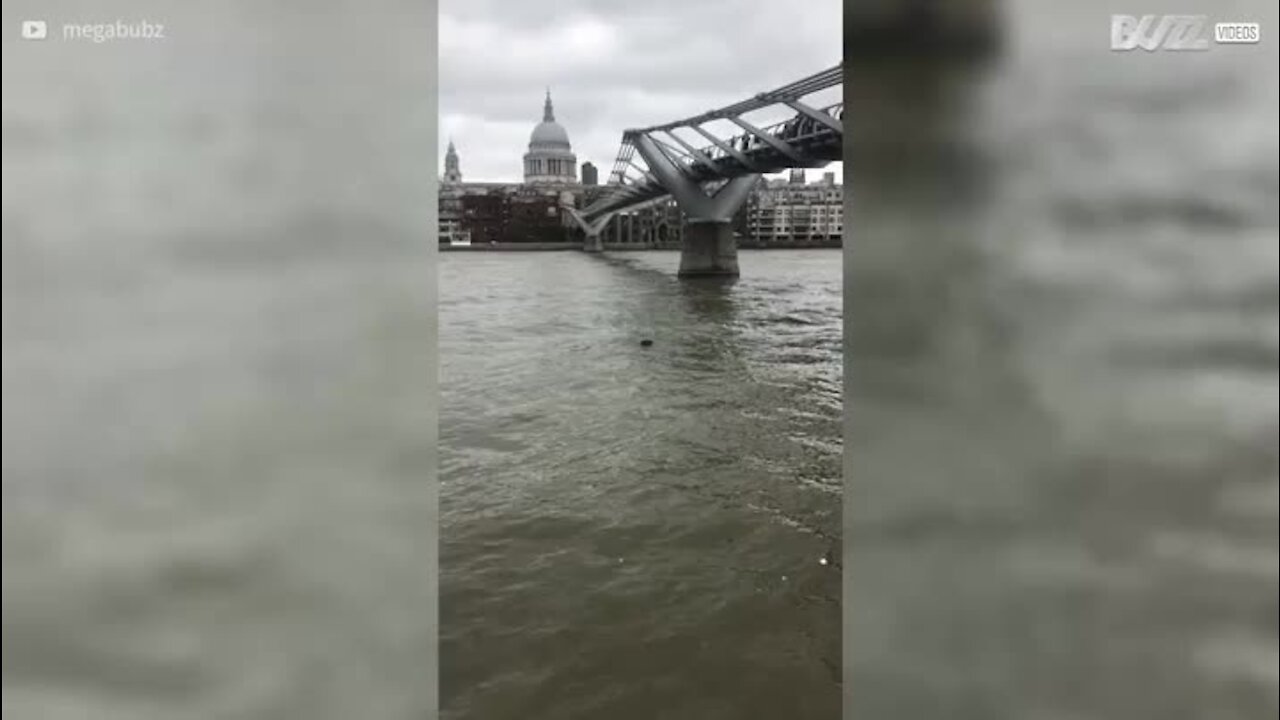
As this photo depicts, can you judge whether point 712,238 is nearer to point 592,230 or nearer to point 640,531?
point 592,230

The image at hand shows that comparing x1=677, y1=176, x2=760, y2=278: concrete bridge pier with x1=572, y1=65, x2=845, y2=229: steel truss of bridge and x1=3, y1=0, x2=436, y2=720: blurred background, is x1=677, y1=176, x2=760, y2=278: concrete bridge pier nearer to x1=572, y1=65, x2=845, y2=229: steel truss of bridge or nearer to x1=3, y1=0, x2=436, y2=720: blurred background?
x1=572, y1=65, x2=845, y2=229: steel truss of bridge

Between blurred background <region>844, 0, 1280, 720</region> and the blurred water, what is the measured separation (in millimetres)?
518

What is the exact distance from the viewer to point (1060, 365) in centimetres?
72

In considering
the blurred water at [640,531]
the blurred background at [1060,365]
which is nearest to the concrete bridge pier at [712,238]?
the blurred water at [640,531]

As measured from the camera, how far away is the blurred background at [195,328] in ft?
2.34

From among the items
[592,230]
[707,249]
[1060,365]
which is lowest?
[1060,365]

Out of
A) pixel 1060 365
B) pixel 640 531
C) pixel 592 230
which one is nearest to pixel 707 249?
pixel 592 230

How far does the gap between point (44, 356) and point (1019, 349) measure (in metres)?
0.83

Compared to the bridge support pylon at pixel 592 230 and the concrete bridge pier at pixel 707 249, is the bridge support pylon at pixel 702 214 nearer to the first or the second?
the concrete bridge pier at pixel 707 249

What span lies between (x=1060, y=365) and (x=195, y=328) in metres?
0.74

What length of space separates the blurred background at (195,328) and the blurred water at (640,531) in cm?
25

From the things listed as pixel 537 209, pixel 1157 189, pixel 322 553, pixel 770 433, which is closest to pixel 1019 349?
pixel 1157 189

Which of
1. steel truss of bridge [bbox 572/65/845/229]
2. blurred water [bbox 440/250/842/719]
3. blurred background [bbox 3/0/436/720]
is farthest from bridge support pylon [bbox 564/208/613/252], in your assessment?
blurred background [bbox 3/0/436/720]

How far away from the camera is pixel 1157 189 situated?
695 millimetres
